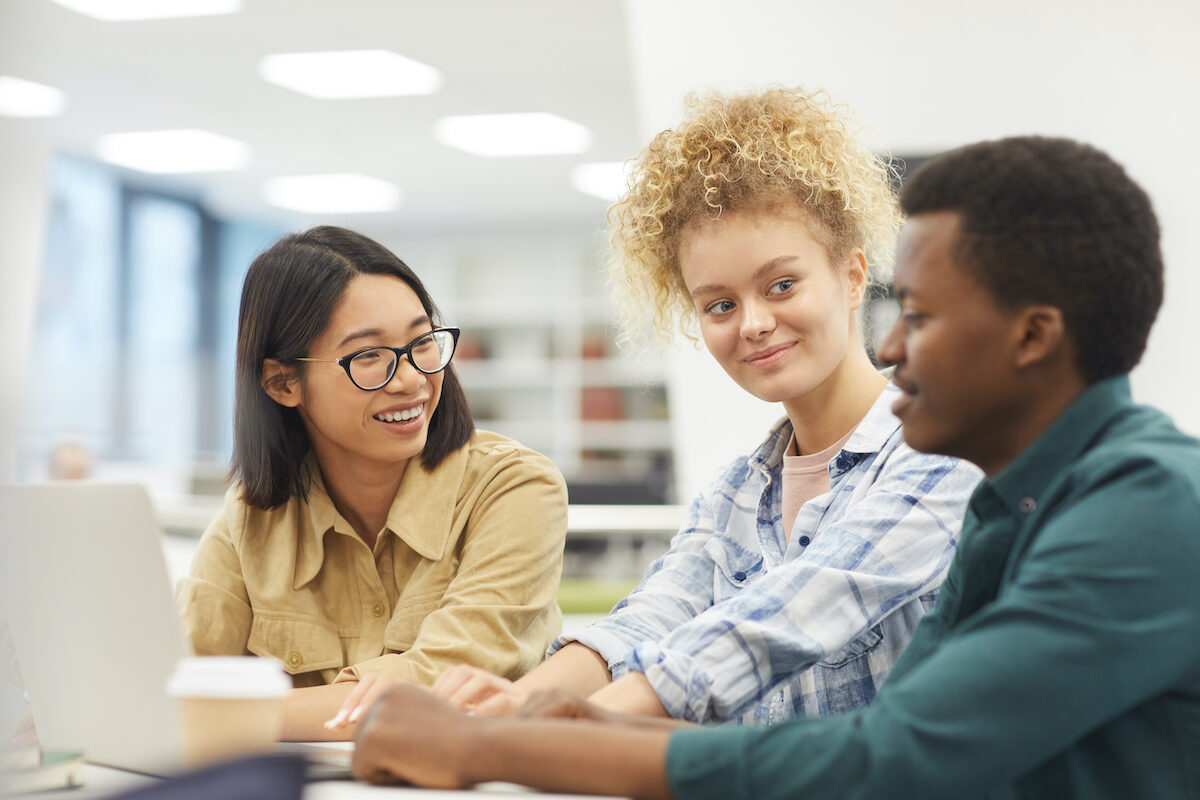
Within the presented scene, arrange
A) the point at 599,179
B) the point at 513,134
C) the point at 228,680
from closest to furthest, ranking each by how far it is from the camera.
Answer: the point at 228,680, the point at 513,134, the point at 599,179

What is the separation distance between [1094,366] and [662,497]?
4.90m

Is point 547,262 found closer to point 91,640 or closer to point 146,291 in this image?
point 146,291

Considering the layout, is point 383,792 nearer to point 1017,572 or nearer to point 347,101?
point 1017,572

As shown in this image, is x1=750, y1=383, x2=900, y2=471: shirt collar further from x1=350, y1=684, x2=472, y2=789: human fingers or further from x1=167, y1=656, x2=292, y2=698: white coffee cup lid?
x1=167, y1=656, x2=292, y2=698: white coffee cup lid

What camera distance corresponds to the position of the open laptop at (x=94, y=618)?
1008 millimetres

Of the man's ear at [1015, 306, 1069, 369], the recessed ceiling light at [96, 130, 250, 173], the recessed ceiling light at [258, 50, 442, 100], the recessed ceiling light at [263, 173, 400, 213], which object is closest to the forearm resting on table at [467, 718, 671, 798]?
the man's ear at [1015, 306, 1069, 369]

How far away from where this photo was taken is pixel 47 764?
1009mm

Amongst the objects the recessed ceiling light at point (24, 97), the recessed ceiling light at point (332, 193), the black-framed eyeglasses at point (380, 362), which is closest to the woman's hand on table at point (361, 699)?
the black-framed eyeglasses at point (380, 362)

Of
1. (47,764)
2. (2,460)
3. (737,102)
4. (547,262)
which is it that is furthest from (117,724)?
(547,262)

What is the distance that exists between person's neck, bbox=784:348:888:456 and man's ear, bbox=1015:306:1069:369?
62 centimetres

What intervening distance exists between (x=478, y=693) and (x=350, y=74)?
5426 mm

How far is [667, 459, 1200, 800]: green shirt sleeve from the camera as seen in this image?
2.54 feet

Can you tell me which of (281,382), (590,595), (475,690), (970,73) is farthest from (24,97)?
(475,690)

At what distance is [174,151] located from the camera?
310 inches
